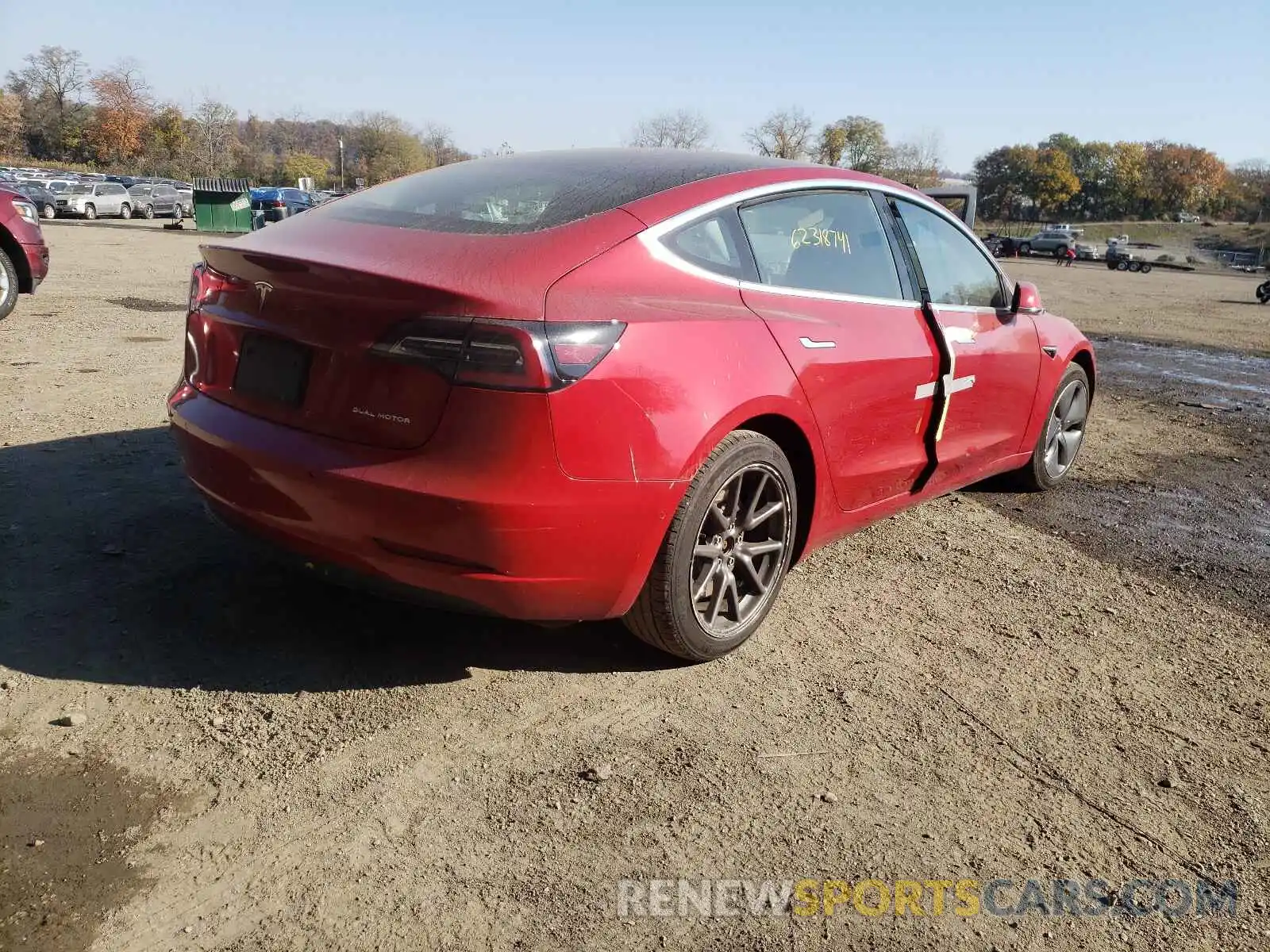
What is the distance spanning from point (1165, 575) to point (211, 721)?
3900 mm

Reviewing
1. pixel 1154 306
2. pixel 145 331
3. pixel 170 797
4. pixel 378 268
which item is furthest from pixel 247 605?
pixel 1154 306

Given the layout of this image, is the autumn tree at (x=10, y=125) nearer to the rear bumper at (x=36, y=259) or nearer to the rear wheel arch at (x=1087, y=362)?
the rear bumper at (x=36, y=259)

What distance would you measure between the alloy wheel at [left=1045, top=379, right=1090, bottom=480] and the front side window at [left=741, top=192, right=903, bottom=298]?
1.99 meters

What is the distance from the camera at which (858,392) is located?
11.5 feet

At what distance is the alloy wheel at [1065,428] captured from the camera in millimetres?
5434

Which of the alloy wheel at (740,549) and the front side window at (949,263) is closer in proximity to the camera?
the alloy wheel at (740,549)

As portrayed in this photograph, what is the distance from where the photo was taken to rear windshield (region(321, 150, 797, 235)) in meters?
2.96

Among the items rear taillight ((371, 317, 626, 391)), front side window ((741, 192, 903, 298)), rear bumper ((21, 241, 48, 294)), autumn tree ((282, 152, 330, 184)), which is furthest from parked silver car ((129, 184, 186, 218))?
autumn tree ((282, 152, 330, 184))

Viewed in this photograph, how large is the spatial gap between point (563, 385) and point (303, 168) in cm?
10506

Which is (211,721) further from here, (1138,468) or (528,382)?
(1138,468)

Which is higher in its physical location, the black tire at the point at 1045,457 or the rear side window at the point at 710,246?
the rear side window at the point at 710,246

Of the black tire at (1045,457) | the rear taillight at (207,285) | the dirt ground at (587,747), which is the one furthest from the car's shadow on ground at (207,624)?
the black tire at (1045,457)

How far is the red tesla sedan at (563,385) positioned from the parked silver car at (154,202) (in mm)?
44565

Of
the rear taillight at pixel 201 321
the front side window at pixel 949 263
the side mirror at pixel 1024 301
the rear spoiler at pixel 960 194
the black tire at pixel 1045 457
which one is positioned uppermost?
the rear spoiler at pixel 960 194
